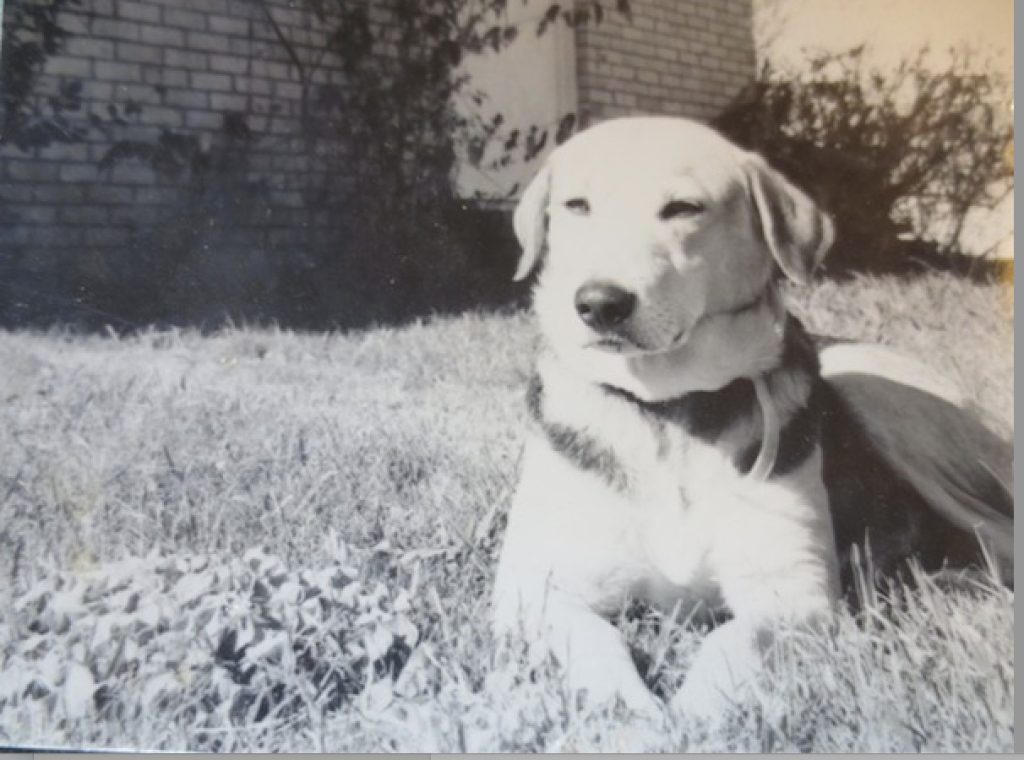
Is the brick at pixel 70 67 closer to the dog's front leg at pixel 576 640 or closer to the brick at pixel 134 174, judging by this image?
the brick at pixel 134 174

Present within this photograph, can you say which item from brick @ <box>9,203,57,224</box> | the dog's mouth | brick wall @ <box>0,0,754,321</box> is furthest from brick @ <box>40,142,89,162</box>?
the dog's mouth

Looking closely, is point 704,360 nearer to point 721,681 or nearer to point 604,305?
point 604,305

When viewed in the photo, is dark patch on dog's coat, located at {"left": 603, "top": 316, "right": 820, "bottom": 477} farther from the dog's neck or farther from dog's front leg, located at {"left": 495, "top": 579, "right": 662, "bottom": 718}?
dog's front leg, located at {"left": 495, "top": 579, "right": 662, "bottom": 718}

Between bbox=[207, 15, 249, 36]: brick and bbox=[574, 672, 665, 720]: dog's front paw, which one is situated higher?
bbox=[207, 15, 249, 36]: brick

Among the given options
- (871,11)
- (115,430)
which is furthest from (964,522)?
(115,430)

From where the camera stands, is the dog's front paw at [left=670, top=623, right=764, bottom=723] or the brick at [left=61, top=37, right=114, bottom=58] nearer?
the dog's front paw at [left=670, top=623, right=764, bottom=723]

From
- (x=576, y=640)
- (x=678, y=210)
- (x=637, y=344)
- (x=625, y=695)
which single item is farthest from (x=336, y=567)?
(x=678, y=210)

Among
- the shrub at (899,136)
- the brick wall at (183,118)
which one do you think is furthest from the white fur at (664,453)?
the brick wall at (183,118)

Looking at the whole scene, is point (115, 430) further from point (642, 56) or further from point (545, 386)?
point (642, 56)
